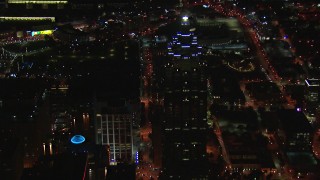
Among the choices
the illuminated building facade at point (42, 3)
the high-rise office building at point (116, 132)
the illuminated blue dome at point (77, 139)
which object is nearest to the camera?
the illuminated blue dome at point (77, 139)

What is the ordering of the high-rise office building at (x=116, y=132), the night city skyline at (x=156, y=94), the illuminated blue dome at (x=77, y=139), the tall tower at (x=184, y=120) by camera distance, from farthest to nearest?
1. the high-rise office building at (x=116, y=132)
2. the illuminated blue dome at (x=77, y=139)
3. the night city skyline at (x=156, y=94)
4. the tall tower at (x=184, y=120)

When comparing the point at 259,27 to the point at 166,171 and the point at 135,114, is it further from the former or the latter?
the point at 166,171

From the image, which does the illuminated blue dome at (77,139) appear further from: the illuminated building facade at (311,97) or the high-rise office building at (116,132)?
the illuminated building facade at (311,97)

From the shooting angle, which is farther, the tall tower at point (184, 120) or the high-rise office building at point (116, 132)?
the high-rise office building at point (116, 132)

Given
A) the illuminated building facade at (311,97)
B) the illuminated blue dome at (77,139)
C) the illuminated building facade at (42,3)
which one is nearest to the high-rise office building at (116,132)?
the illuminated blue dome at (77,139)

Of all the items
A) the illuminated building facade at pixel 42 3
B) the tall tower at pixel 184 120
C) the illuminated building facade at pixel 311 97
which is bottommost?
the illuminated building facade at pixel 311 97

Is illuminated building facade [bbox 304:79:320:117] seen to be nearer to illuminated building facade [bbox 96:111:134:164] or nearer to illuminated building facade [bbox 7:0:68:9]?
illuminated building facade [bbox 96:111:134:164]

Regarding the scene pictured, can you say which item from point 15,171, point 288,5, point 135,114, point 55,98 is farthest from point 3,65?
point 288,5

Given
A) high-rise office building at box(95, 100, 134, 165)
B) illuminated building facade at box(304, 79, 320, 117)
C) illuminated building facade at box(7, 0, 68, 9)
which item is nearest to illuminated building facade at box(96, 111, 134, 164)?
high-rise office building at box(95, 100, 134, 165)
